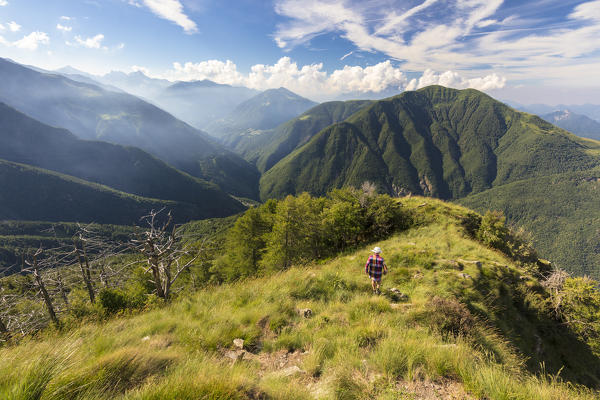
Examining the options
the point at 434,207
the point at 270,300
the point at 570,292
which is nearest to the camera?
the point at 270,300

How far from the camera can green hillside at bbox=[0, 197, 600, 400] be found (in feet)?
11.5

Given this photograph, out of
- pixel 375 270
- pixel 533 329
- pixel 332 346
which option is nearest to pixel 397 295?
pixel 375 270

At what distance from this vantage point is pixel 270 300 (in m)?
8.20

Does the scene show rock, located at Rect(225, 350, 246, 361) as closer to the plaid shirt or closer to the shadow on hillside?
Answer: the plaid shirt

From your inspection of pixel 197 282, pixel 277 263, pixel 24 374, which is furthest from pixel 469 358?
pixel 197 282

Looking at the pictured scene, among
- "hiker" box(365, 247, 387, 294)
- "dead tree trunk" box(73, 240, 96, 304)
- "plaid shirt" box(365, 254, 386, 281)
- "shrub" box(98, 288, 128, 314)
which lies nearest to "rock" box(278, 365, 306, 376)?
"hiker" box(365, 247, 387, 294)

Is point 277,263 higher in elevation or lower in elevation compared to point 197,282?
higher

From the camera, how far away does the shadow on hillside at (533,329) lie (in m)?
9.81

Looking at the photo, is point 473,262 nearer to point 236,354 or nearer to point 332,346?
point 332,346

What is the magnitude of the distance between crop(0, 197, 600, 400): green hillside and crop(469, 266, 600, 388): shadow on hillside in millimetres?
85

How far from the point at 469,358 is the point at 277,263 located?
23566 mm

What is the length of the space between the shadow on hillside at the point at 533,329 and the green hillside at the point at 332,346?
8cm

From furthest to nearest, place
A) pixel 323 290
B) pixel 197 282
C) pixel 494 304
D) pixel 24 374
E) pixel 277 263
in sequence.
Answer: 1. pixel 197 282
2. pixel 277 263
3. pixel 494 304
4. pixel 323 290
5. pixel 24 374

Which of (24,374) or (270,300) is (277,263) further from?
(24,374)
